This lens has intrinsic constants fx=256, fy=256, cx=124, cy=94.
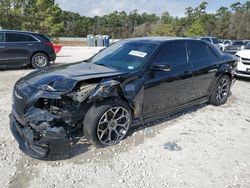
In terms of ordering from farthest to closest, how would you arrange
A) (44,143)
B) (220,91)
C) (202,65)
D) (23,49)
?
(23,49) → (220,91) → (202,65) → (44,143)

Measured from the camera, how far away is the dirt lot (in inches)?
118

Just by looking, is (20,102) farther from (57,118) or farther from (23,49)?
(23,49)

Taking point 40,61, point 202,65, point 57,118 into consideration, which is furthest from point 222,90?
point 40,61

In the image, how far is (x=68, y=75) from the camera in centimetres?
358

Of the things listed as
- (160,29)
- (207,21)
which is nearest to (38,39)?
(160,29)

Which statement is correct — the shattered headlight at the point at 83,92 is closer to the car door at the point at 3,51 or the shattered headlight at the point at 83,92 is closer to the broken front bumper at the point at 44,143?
the broken front bumper at the point at 44,143

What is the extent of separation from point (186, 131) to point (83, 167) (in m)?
2.00

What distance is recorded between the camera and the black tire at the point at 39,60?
10102mm

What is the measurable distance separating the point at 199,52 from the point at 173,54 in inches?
36.4

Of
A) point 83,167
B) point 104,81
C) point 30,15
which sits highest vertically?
point 30,15

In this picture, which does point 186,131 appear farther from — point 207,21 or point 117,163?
point 207,21

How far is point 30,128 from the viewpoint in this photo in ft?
10.5

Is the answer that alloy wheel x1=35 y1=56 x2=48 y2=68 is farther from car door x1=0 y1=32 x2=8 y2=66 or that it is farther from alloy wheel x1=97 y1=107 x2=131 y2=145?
alloy wheel x1=97 y1=107 x2=131 y2=145

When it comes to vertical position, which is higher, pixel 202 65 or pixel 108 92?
pixel 202 65
